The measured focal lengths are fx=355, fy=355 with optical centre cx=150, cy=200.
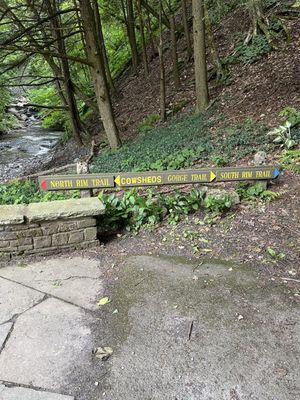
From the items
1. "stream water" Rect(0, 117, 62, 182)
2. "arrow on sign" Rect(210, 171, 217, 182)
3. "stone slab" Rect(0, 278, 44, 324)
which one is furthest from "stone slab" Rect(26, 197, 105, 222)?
"stream water" Rect(0, 117, 62, 182)

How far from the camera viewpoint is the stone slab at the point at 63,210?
4301mm

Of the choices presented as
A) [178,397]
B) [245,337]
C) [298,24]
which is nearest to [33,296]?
[178,397]

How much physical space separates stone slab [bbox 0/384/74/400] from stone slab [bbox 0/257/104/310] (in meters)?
1.01

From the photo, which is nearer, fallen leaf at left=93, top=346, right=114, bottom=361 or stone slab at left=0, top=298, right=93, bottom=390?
stone slab at left=0, top=298, right=93, bottom=390

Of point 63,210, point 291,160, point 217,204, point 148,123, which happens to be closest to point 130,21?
point 148,123

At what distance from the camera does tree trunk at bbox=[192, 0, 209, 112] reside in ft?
29.2

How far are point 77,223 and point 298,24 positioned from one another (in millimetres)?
10357

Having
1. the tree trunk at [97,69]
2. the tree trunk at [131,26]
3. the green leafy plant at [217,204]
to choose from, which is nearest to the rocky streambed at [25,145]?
the tree trunk at [97,69]

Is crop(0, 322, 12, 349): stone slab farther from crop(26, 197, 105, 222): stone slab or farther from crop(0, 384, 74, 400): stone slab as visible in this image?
crop(26, 197, 105, 222): stone slab

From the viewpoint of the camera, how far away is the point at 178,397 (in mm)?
2502

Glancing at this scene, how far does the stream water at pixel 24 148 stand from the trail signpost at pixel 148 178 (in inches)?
324

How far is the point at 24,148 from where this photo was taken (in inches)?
742

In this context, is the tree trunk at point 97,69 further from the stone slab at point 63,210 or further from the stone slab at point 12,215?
the stone slab at point 12,215

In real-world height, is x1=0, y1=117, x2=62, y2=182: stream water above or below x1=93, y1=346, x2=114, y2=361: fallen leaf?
above
